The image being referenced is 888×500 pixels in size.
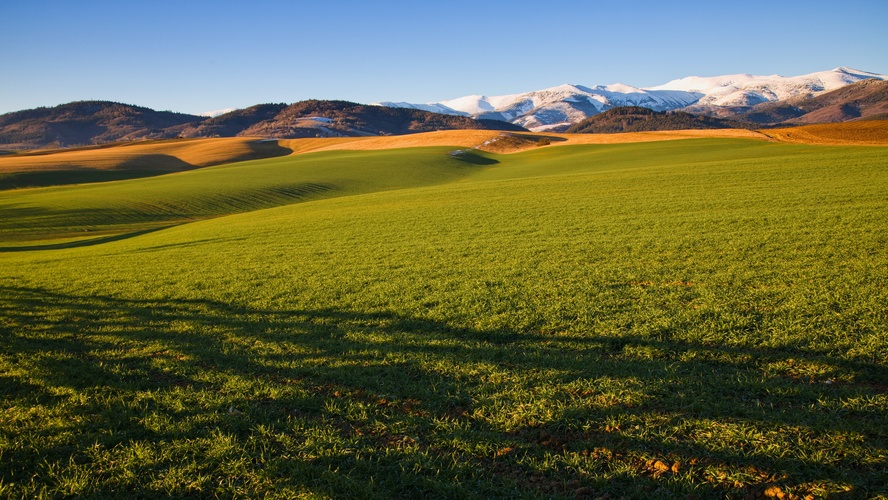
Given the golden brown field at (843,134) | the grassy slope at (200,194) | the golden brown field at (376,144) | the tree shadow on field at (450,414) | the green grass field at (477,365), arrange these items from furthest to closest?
the golden brown field at (376,144) < the golden brown field at (843,134) < the grassy slope at (200,194) < the green grass field at (477,365) < the tree shadow on field at (450,414)

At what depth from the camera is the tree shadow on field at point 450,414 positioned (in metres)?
4.71

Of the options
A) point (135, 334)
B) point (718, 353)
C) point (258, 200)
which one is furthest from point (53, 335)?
point (258, 200)

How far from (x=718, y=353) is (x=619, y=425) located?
2.89 metres

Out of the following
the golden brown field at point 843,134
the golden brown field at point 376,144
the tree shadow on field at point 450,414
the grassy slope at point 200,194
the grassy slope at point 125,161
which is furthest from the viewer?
the grassy slope at point 125,161

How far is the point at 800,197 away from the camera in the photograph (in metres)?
20.2

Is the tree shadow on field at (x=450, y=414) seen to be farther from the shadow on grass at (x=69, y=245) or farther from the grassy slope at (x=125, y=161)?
the grassy slope at (x=125, y=161)

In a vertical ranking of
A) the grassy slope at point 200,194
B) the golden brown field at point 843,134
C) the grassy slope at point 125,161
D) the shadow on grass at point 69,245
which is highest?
the grassy slope at point 125,161

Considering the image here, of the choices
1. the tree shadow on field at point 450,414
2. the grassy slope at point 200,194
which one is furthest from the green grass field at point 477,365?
the grassy slope at point 200,194

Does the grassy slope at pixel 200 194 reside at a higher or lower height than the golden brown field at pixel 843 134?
lower

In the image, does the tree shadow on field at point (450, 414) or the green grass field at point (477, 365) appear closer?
the tree shadow on field at point (450, 414)

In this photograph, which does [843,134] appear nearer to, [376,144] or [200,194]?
[200,194]

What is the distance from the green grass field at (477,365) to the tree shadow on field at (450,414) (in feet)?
0.11

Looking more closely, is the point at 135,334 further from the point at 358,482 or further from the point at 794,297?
the point at 794,297

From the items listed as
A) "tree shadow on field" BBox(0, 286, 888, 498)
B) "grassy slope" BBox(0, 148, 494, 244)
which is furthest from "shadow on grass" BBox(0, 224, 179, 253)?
"tree shadow on field" BBox(0, 286, 888, 498)
